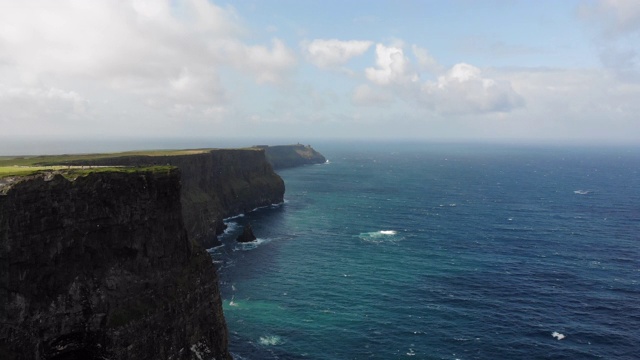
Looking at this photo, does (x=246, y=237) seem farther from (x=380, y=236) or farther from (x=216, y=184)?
(x=380, y=236)

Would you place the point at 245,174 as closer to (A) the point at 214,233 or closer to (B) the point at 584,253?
(A) the point at 214,233

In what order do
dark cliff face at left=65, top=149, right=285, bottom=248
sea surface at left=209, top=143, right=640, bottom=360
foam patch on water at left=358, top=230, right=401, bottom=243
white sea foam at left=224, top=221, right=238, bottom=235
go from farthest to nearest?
white sea foam at left=224, top=221, right=238, bottom=235
foam patch on water at left=358, top=230, right=401, bottom=243
dark cliff face at left=65, top=149, right=285, bottom=248
sea surface at left=209, top=143, right=640, bottom=360

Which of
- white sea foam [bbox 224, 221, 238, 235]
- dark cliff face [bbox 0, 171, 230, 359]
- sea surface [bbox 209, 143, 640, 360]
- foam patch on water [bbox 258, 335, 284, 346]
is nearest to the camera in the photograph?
dark cliff face [bbox 0, 171, 230, 359]

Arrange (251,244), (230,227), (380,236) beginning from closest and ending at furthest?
(251,244) < (380,236) < (230,227)

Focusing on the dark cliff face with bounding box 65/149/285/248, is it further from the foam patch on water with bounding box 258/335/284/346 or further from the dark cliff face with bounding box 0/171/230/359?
the foam patch on water with bounding box 258/335/284/346

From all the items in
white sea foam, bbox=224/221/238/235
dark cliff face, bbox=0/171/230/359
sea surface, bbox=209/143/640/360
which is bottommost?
sea surface, bbox=209/143/640/360

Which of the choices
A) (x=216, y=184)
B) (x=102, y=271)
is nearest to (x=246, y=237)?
(x=216, y=184)

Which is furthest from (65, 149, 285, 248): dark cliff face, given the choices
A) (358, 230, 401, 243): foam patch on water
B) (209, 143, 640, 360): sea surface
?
(358, 230, 401, 243): foam patch on water
